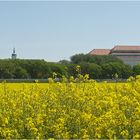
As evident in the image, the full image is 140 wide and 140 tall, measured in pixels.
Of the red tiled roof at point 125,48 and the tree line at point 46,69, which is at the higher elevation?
the red tiled roof at point 125,48

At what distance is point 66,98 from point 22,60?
61.6 meters

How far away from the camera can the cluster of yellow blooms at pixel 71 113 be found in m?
7.31

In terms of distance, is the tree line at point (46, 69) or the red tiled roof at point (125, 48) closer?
the tree line at point (46, 69)

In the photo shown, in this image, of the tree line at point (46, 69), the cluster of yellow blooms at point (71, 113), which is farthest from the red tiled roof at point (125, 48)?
the cluster of yellow blooms at point (71, 113)

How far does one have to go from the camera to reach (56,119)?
8273 mm

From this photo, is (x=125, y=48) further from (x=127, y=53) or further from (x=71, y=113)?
(x=71, y=113)

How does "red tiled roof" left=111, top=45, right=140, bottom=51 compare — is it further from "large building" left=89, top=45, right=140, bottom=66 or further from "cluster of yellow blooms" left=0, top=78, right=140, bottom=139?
"cluster of yellow blooms" left=0, top=78, right=140, bottom=139

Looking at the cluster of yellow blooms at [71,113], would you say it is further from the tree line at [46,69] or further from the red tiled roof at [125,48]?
the red tiled roof at [125,48]

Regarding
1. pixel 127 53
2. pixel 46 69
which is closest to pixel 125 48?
pixel 127 53

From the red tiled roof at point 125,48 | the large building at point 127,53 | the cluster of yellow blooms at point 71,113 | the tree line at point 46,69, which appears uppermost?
the red tiled roof at point 125,48

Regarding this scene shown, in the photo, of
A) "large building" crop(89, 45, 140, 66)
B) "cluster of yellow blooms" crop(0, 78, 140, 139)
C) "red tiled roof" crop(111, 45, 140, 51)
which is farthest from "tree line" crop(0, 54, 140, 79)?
"red tiled roof" crop(111, 45, 140, 51)

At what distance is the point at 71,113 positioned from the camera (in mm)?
8125

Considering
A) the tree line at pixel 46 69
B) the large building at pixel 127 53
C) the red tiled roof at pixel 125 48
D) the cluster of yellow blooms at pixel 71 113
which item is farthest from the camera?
the red tiled roof at pixel 125 48

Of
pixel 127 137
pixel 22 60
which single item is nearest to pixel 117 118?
pixel 127 137
